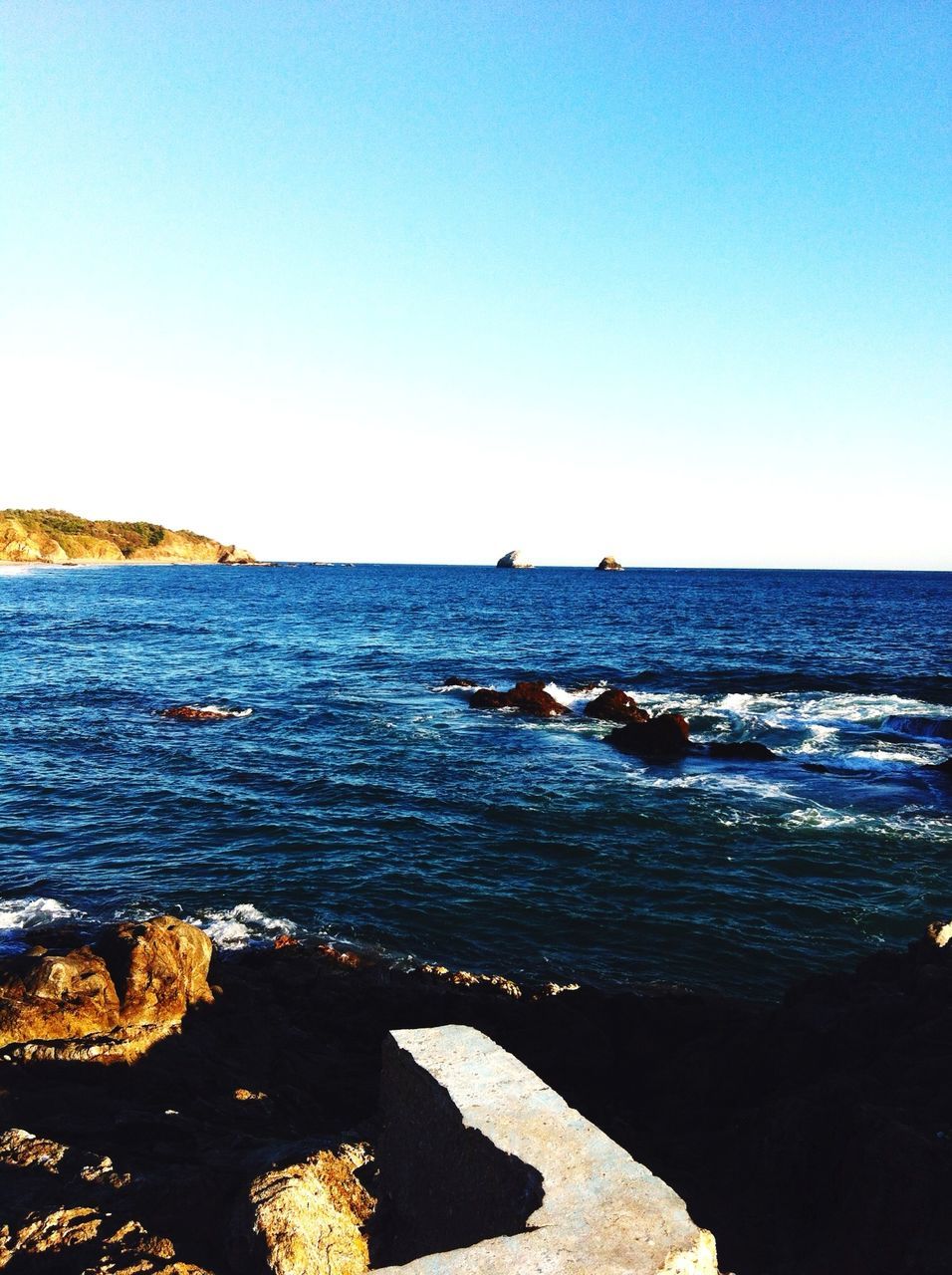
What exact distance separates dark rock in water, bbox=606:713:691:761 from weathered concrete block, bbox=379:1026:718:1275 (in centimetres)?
2033

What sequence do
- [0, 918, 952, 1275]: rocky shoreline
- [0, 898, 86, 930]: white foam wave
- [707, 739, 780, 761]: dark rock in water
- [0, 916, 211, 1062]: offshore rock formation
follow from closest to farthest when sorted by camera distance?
[0, 918, 952, 1275]: rocky shoreline, [0, 916, 211, 1062]: offshore rock formation, [0, 898, 86, 930]: white foam wave, [707, 739, 780, 761]: dark rock in water

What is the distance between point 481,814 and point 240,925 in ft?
24.2

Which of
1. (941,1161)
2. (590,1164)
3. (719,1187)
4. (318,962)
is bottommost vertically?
(318,962)

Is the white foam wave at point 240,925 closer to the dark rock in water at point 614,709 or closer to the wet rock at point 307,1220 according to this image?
the wet rock at point 307,1220

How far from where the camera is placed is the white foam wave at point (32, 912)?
13727 millimetres

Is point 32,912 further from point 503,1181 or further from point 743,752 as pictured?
point 743,752

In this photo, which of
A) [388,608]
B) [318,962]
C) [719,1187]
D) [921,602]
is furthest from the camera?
[921,602]

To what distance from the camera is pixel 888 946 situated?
44.5ft

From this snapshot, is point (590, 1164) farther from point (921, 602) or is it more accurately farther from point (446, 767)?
point (921, 602)

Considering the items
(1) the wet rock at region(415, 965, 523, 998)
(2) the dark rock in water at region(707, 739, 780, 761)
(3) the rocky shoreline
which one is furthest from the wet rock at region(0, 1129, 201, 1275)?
(2) the dark rock in water at region(707, 739, 780, 761)

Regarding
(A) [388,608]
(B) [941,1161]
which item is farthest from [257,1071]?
(A) [388,608]

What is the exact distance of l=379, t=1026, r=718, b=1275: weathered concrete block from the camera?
170 inches

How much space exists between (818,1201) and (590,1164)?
2.85m

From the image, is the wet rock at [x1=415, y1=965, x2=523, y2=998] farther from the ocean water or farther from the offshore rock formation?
the offshore rock formation
